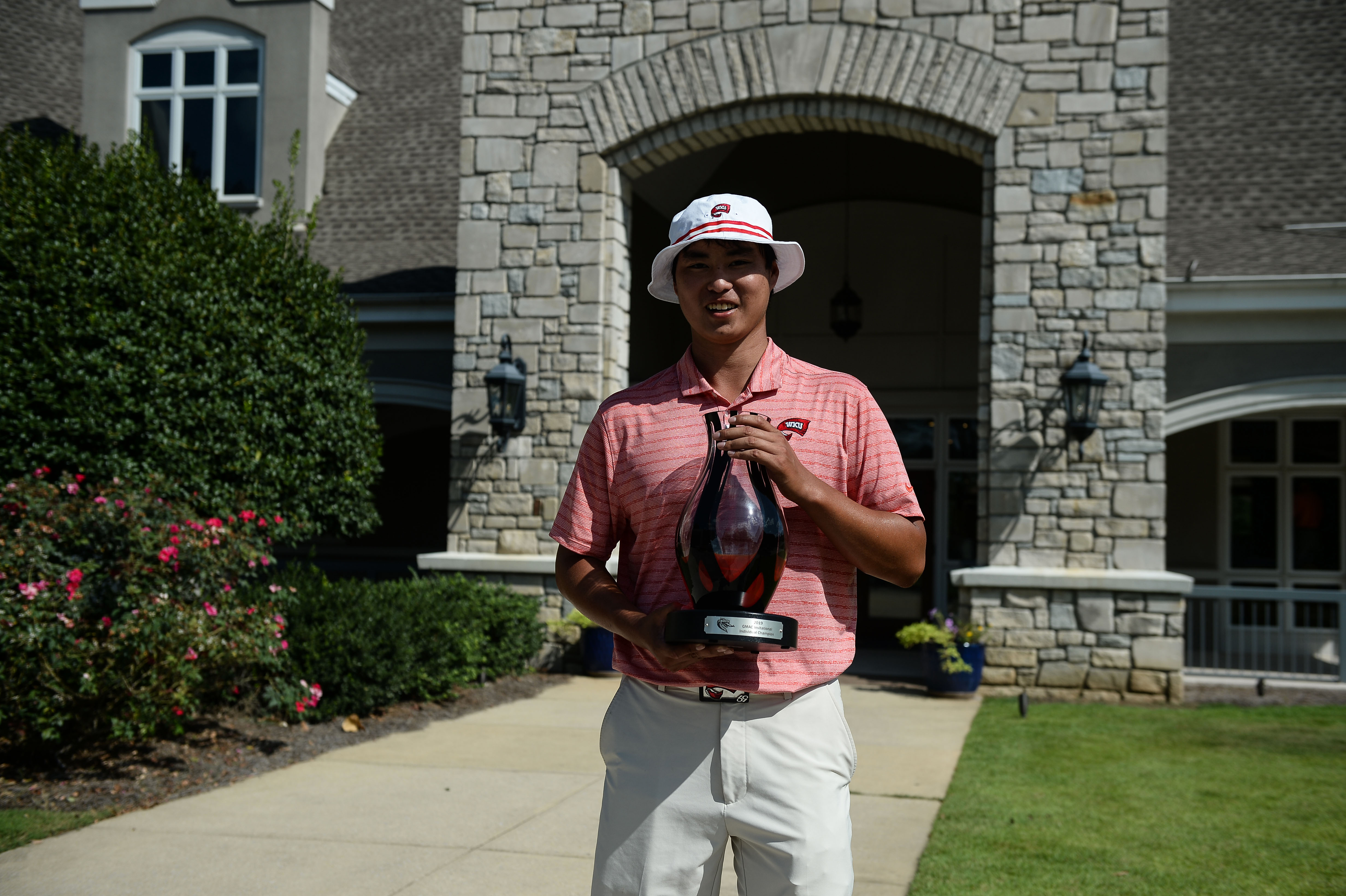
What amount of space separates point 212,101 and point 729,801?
13413 mm

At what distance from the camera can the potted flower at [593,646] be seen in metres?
10.1

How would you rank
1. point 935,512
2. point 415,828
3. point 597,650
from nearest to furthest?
point 415,828 < point 597,650 < point 935,512

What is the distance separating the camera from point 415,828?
17.2 feet

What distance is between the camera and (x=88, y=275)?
26.0ft

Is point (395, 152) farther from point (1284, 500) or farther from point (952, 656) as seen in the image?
point (1284, 500)

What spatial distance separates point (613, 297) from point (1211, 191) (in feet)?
23.4

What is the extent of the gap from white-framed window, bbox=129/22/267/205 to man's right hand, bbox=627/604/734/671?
496 inches

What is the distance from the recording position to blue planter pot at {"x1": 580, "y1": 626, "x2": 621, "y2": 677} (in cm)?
1013

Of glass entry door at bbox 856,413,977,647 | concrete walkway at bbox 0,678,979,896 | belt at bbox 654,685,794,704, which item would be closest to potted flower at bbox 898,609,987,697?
concrete walkway at bbox 0,678,979,896

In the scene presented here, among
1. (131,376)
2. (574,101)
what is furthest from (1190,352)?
(131,376)

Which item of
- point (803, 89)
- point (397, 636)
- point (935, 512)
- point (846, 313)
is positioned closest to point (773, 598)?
point (397, 636)

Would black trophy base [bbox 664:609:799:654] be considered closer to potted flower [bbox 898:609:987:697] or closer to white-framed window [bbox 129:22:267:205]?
potted flower [bbox 898:609:987:697]

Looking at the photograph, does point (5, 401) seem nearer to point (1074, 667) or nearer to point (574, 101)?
point (574, 101)

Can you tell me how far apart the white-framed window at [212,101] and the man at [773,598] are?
1230cm
